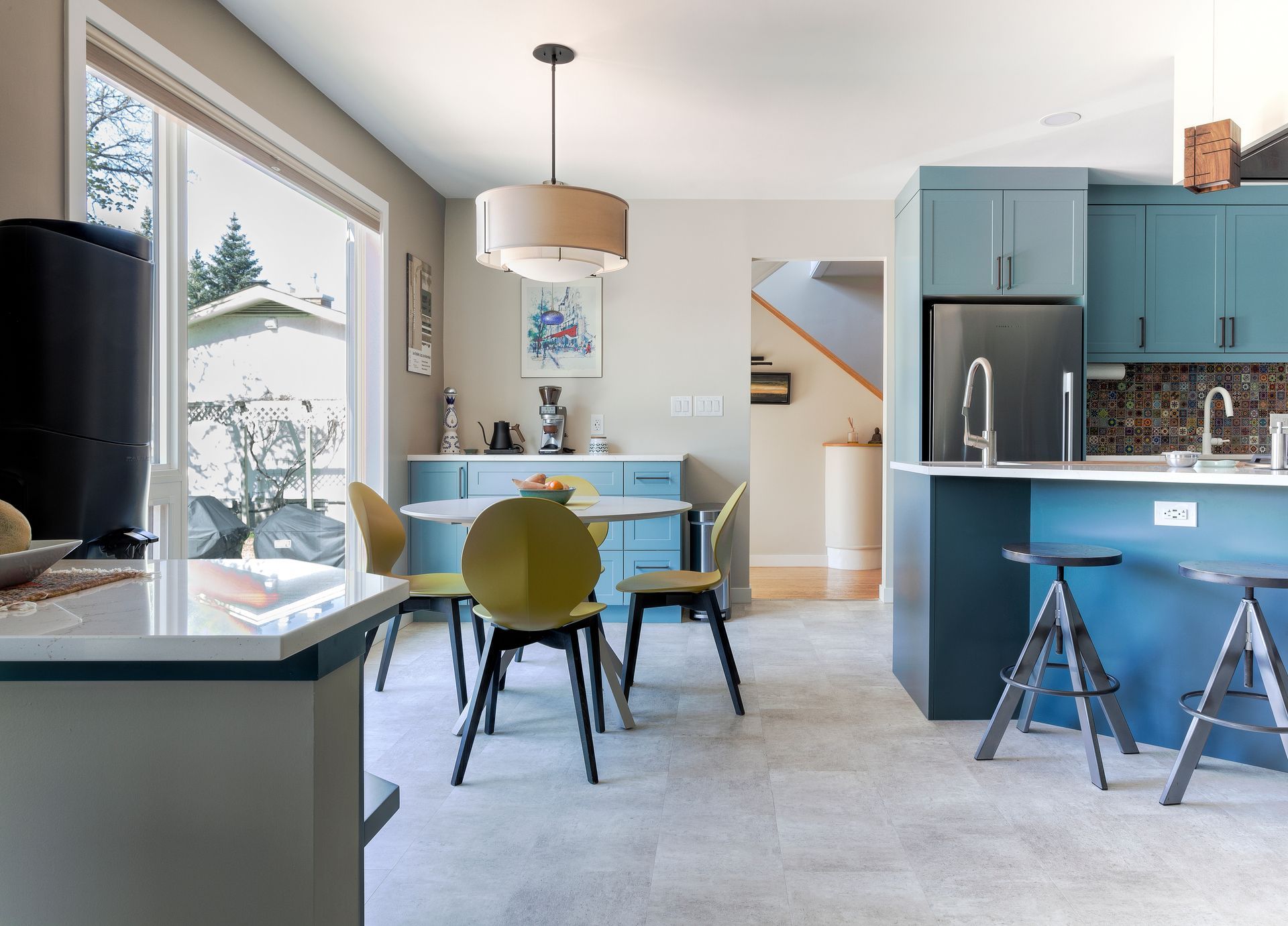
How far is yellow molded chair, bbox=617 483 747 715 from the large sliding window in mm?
1511

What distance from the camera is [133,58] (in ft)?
7.76

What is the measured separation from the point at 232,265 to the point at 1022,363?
380 cm

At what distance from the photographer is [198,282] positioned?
284 cm

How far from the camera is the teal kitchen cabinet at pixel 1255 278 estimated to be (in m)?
4.55

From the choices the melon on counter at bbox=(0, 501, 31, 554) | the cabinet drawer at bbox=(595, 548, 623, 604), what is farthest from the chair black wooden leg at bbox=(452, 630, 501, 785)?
the cabinet drawer at bbox=(595, 548, 623, 604)

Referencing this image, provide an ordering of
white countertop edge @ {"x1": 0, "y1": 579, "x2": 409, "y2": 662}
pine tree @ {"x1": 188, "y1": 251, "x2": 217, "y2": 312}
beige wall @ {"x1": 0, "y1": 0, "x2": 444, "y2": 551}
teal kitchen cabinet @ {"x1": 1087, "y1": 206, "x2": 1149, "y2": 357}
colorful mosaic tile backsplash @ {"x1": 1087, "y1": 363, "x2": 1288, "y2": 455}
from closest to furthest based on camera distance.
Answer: white countertop edge @ {"x1": 0, "y1": 579, "x2": 409, "y2": 662}
beige wall @ {"x1": 0, "y1": 0, "x2": 444, "y2": 551}
pine tree @ {"x1": 188, "y1": 251, "x2": 217, "y2": 312}
teal kitchen cabinet @ {"x1": 1087, "y1": 206, "x2": 1149, "y2": 357}
colorful mosaic tile backsplash @ {"x1": 1087, "y1": 363, "x2": 1288, "y2": 455}

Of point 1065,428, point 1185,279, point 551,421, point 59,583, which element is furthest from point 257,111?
point 1185,279

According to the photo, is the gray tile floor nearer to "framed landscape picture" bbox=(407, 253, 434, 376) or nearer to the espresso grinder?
the espresso grinder

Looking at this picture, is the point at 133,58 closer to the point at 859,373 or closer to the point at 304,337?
the point at 304,337

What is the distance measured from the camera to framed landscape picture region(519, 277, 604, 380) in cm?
507

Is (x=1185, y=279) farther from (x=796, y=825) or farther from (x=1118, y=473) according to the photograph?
(x=796, y=825)

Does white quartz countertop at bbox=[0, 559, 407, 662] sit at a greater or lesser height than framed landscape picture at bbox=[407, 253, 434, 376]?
lesser

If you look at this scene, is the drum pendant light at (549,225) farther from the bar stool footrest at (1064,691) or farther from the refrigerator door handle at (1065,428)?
the refrigerator door handle at (1065,428)

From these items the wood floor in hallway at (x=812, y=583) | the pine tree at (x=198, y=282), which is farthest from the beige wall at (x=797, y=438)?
the pine tree at (x=198, y=282)
